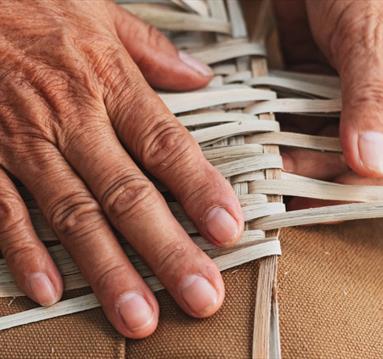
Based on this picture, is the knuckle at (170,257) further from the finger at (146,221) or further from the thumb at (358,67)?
the thumb at (358,67)

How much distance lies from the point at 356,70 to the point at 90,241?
1.45 ft

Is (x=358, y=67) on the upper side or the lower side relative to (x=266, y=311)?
upper

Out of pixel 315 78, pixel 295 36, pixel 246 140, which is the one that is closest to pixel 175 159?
pixel 246 140

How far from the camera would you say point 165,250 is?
2.31 feet

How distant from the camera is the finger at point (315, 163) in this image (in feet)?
2.87

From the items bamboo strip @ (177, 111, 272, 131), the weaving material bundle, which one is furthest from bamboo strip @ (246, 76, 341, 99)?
bamboo strip @ (177, 111, 272, 131)

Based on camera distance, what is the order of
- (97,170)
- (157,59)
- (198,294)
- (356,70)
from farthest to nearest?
1. (157,59)
2. (356,70)
3. (97,170)
4. (198,294)

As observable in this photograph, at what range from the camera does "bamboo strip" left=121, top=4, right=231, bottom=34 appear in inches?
41.5

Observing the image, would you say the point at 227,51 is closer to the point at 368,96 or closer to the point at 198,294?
the point at 368,96

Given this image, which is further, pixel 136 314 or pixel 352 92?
pixel 352 92

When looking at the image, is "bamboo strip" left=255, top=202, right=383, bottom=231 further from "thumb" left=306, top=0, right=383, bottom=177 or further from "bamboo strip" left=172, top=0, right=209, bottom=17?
"bamboo strip" left=172, top=0, right=209, bottom=17

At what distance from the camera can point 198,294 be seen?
670 millimetres

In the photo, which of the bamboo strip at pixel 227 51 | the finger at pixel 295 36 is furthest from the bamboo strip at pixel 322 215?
the finger at pixel 295 36

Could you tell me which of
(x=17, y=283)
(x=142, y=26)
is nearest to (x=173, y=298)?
(x=17, y=283)
